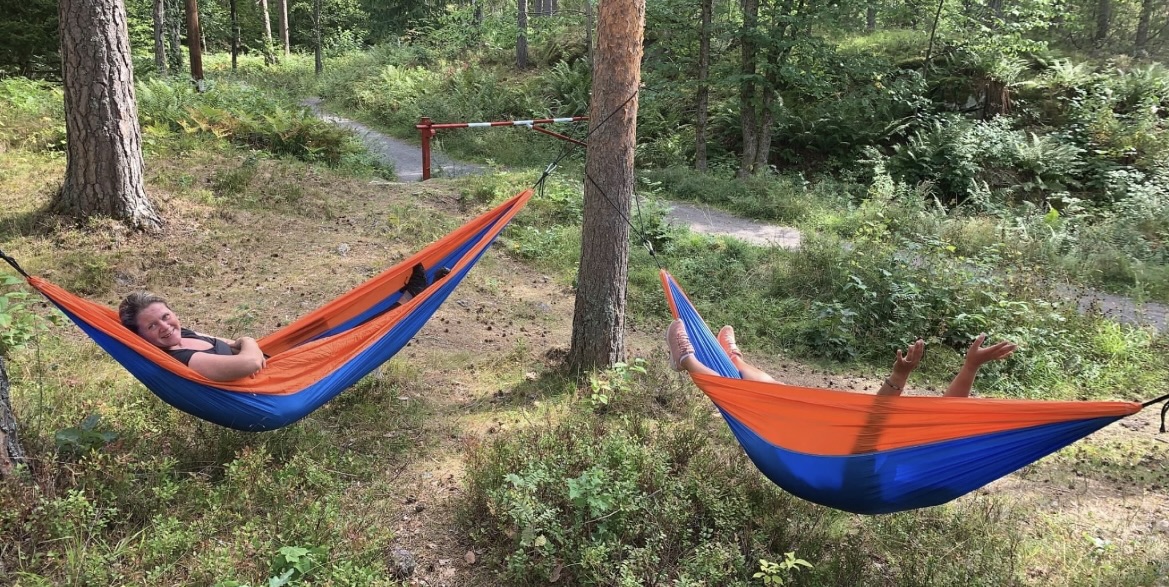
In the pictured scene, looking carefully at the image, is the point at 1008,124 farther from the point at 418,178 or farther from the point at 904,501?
the point at 904,501

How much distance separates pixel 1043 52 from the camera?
33.0ft

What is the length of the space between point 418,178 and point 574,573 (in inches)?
261

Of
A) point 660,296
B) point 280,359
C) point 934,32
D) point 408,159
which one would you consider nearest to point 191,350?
point 280,359

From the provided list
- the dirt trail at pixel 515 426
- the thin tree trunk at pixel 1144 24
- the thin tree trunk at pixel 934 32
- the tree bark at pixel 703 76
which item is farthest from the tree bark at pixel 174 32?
the thin tree trunk at pixel 1144 24

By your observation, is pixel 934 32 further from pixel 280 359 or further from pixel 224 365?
→ pixel 224 365

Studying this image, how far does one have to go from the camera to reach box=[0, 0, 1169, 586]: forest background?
7.83ft

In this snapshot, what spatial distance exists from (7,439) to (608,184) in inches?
109

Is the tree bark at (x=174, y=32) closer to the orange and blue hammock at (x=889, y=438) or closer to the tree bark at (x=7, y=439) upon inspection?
Result: the tree bark at (x=7, y=439)

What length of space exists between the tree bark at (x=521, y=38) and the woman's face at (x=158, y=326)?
12313 millimetres

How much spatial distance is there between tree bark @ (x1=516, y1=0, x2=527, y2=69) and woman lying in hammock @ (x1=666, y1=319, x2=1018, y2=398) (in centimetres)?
1196

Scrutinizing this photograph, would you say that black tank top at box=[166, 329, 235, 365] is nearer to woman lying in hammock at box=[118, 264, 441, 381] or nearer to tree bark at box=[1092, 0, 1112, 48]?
woman lying in hammock at box=[118, 264, 441, 381]

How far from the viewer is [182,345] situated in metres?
2.68

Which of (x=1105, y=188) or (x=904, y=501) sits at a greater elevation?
(x=1105, y=188)

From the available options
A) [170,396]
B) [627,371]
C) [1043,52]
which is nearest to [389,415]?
[170,396]
